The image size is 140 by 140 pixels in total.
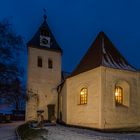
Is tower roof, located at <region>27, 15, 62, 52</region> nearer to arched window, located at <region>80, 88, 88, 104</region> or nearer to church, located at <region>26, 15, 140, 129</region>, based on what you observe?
church, located at <region>26, 15, 140, 129</region>

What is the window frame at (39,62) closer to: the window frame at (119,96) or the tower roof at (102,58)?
the tower roof at (102,58)

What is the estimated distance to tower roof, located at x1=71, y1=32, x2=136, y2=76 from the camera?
20375 millimetres

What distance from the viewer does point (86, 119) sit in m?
20.7

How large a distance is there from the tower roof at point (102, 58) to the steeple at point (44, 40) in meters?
11.3

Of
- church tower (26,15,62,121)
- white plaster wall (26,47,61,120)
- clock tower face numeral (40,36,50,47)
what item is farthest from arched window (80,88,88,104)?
clock tower face numeral (40,36,50,47)

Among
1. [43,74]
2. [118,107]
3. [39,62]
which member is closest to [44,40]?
[39,62]

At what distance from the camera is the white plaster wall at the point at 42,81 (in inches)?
1233

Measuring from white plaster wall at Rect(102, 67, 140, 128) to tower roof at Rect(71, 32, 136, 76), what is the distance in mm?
629

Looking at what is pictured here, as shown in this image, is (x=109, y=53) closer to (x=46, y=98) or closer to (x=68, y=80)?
(x=68, y=80)

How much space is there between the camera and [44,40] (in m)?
34.1

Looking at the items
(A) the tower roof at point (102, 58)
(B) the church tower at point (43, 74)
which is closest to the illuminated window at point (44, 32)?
(B) the church tower at point (43, 74)

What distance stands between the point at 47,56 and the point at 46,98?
5.53 meters

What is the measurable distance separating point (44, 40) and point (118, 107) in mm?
17451

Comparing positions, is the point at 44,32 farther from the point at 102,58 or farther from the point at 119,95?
the point at 119,95
